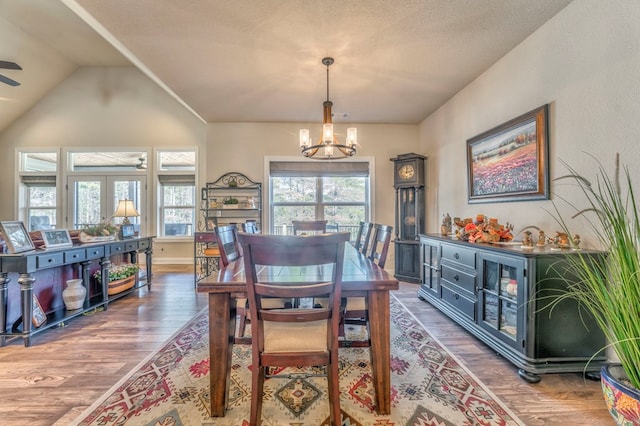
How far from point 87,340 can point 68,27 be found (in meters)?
4.83

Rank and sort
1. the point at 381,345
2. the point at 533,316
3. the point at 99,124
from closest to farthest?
the point at 381,345, the point at 533,316, the point at 99,124

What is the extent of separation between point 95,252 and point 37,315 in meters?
0.72

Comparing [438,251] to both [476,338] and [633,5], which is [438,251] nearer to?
[476,338]

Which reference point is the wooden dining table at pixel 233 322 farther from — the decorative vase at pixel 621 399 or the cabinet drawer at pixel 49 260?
the cabinet drawer at pixel 49 260

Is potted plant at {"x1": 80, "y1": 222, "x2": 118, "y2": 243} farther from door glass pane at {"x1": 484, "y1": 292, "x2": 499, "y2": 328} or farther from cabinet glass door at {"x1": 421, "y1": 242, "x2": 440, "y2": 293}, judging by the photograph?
door glass pane at {"x1": 484, "y1": 292, "x2": 499, "y2": 328}

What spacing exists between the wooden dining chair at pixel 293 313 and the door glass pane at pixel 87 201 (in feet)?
18.6

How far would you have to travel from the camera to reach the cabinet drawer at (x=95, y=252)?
2833 mm

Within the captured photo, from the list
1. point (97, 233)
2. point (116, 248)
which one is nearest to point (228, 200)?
A: point (116, 248)

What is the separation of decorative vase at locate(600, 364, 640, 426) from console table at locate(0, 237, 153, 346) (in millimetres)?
3766

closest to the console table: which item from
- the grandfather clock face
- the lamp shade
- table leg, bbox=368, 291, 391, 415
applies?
the lamp shade

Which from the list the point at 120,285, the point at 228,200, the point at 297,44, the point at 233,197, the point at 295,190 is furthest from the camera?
the point at 295,190

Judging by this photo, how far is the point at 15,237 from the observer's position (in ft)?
7.43

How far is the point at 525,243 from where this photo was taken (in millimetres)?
2039

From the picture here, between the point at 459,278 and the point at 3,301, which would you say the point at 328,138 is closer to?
the point at 459,278
